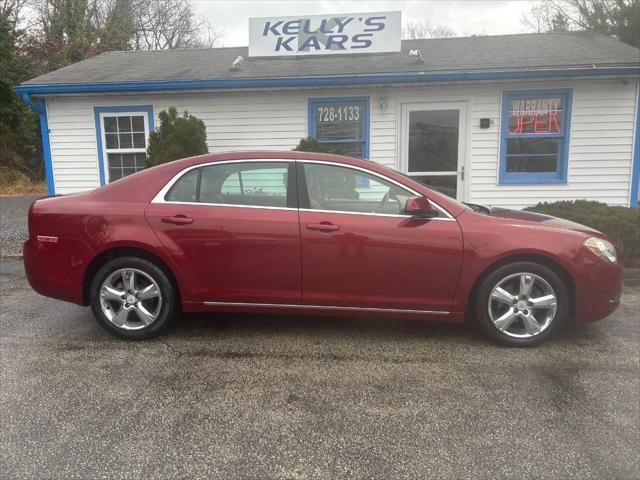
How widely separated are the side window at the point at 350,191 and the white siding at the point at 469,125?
5218 millimetres

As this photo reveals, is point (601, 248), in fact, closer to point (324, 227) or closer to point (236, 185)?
point (324, 227)

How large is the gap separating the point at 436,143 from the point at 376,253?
5.74 m

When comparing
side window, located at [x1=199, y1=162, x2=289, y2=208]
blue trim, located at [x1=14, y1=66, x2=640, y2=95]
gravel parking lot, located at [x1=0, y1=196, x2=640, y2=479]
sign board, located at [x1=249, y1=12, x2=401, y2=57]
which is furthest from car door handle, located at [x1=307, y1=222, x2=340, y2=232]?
sign board, located at [x1=249, y1=12, x2=401, y2=57]

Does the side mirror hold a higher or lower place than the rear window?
lower

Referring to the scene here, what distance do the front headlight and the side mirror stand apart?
4.06ft

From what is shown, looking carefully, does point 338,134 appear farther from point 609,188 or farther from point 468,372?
point 468,372

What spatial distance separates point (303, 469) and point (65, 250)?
9.04ft

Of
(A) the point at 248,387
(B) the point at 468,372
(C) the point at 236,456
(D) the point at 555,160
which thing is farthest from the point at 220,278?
(D) the point at 555,160

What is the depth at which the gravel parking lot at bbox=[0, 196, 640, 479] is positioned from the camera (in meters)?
2.47

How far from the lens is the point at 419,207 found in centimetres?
375

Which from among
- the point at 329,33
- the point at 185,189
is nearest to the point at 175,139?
the point at 329,33

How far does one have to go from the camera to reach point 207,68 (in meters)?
10.1

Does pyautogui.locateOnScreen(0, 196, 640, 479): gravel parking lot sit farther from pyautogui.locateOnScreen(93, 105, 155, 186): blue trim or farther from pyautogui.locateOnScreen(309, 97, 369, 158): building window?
pyautogui.locateOnScreen(93, 105, 155, 186): blue trim

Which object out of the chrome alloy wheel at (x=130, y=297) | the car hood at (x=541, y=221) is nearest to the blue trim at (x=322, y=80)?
the car hood at (x=541, y=221)
